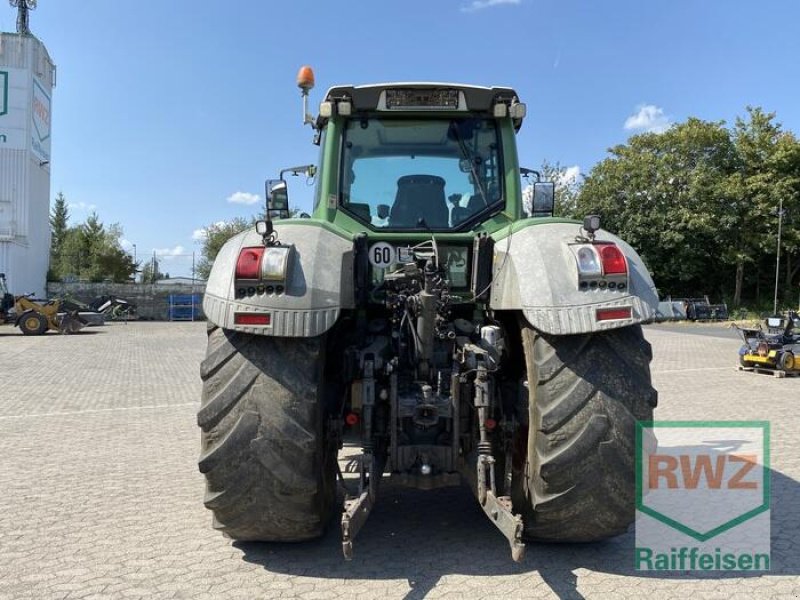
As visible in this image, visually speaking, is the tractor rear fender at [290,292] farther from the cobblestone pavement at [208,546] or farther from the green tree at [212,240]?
the green tree at [212,240]

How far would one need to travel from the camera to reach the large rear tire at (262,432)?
315 centimetres

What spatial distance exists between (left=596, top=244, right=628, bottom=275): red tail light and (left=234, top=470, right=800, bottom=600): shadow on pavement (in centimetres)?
155

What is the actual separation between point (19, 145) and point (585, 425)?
37332 mm

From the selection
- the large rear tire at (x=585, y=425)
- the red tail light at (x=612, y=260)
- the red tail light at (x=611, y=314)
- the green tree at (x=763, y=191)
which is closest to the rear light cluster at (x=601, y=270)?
the red tail light at (x=612, y=260)

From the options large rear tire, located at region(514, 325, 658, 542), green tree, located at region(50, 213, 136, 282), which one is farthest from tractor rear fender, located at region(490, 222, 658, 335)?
green tree, located at region(50, 213, 136, 282)

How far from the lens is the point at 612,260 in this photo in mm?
3188

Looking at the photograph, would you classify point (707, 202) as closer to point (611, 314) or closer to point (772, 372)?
point (772, 372)

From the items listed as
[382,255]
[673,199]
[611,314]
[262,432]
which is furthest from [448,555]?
[673,199]

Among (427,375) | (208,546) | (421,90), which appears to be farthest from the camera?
(421,90)

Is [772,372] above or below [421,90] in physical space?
below

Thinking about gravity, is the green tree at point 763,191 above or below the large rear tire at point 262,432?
above

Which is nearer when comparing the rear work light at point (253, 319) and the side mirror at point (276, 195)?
the rear work light at point (253, 319)

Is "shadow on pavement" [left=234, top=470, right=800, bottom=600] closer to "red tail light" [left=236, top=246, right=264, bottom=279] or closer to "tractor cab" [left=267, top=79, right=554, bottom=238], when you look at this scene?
"red tail light" [left=236, top=246, right=264, bottom=279]

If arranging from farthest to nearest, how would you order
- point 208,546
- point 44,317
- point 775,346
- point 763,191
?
point 763,191
point 44,317
point 775,346
point 208,546
